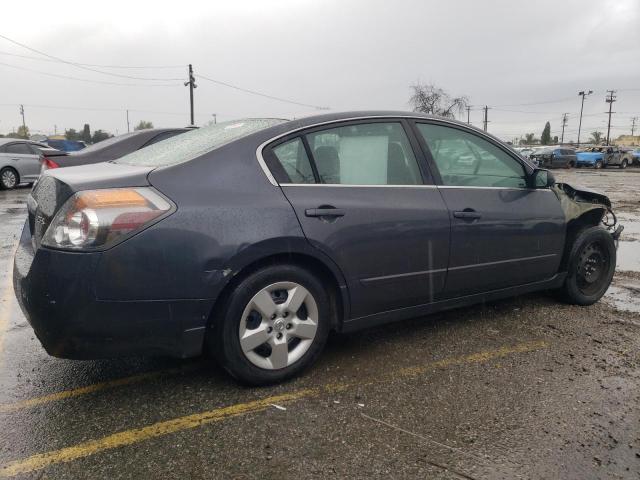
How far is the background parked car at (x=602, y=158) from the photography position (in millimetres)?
37406

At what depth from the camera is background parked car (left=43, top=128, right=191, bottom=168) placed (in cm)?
643

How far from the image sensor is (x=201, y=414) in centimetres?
260

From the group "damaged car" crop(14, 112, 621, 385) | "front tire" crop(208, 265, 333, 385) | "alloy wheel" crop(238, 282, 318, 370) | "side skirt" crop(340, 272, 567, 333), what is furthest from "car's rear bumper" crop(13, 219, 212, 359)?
"side skirt" crop(340, 272, 567, 333)

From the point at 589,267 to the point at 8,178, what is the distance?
50.7ft

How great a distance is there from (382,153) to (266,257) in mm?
1099

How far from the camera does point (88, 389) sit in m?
2.86

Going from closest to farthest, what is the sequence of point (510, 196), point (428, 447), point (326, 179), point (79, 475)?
point (79, 475) < point (428, 447) < point (326, 179) < point (510, 196)

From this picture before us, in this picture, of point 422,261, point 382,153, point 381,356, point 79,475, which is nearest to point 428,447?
point 381,356

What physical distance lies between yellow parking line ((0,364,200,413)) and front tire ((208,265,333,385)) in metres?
0.54

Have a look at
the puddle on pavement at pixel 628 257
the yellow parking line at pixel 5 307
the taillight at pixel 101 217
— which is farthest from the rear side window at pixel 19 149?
the puddle on pavement at pixel 628 257

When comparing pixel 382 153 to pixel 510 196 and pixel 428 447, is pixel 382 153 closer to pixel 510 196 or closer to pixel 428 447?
pixel 510 196

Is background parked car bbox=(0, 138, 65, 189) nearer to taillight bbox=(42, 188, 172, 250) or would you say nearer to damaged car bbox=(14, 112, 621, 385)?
damaged car bbox=(14, 112, 621, 385)

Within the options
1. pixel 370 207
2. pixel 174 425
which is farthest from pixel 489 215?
pixel 174 425

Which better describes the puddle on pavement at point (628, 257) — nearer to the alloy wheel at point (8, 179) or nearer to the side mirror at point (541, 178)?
the side mirror at point (541, 178)
